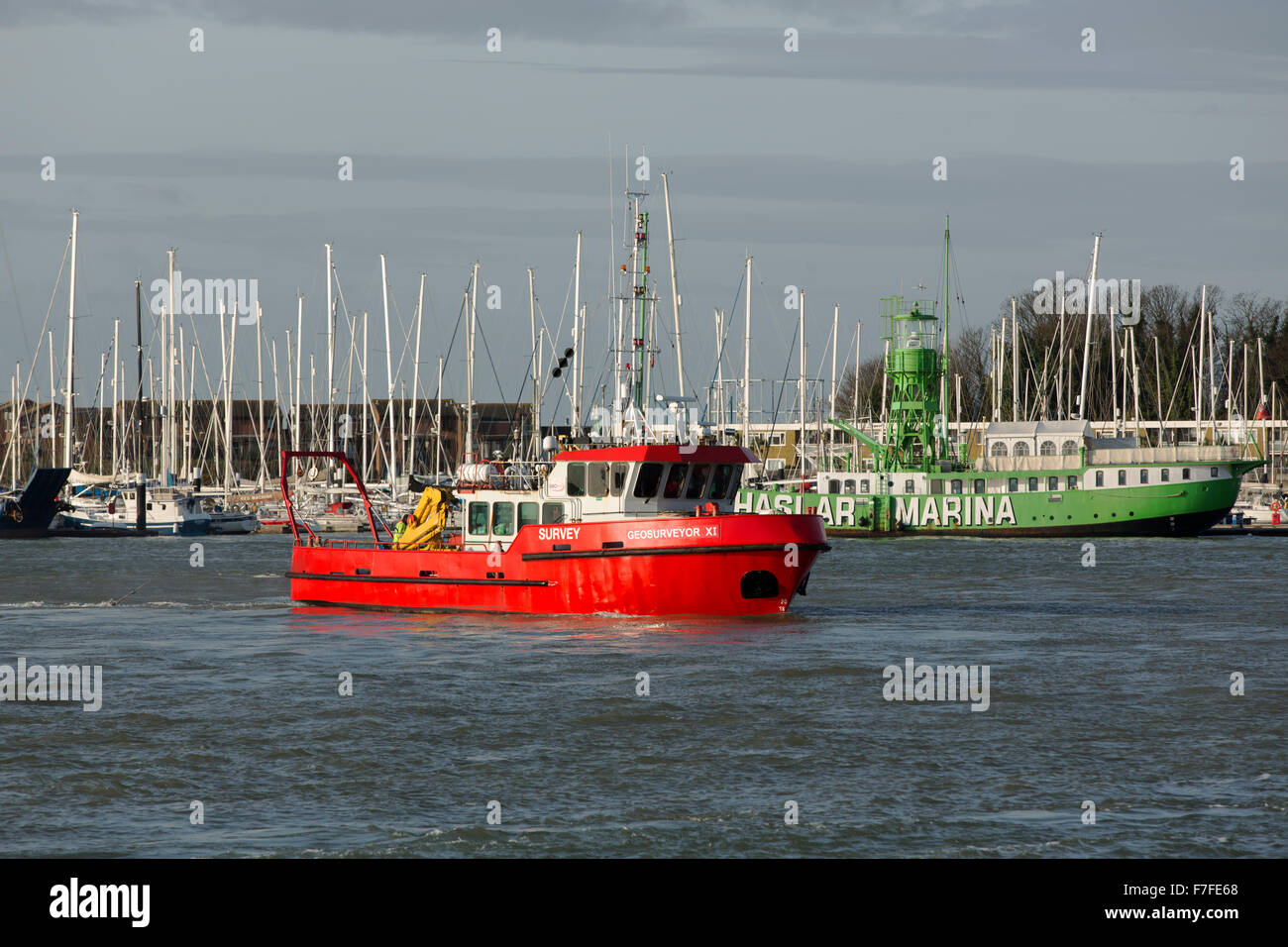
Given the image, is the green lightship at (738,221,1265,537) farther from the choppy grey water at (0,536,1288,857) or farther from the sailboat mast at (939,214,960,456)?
the choppy grey water at (0,536,1288,857)

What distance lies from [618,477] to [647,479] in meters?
0.54

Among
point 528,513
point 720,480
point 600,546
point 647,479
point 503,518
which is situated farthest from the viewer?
point 503,518

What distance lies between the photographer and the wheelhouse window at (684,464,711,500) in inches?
1105

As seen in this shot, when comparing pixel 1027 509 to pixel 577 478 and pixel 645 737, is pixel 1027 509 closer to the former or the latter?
pixel 577 478

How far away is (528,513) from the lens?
1137 inches

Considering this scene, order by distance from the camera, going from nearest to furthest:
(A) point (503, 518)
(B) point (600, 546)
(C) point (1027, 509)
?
(B) point (600, 546) < (A) point (503, 518) < (C) point (1027, 509)

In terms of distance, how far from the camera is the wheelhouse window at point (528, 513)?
2872 centimetres

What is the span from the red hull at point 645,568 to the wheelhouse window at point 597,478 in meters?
1.22

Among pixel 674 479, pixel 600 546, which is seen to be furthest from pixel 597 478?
pixel 600 546

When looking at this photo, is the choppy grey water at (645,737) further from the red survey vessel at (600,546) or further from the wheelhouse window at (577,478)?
the wheelhouse window at (577,478)

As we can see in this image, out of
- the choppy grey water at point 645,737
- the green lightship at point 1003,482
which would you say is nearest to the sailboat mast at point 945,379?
the green lightship at point 1003,482

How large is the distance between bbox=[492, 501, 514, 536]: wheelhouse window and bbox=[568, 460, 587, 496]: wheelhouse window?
1.59 meters

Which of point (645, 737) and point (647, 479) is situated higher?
point (647, 479)
